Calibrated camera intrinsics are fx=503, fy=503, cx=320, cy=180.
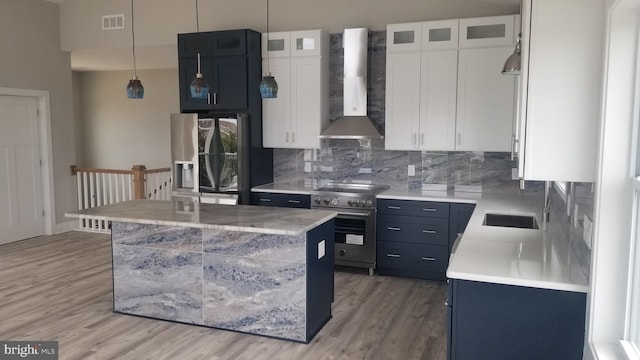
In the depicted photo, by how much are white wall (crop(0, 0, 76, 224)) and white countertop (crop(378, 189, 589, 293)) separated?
606 centimetres

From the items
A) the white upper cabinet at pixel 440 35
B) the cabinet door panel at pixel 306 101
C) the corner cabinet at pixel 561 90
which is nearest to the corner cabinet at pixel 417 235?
the cabinet door panel at pixel 306 101

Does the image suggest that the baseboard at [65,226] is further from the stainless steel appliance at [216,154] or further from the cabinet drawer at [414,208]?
the cabinet drawer at [414,208]

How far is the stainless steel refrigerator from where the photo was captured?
5.68 metres

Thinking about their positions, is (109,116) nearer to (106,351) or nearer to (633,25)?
(106,351)

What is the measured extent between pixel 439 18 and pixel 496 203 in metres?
2.13

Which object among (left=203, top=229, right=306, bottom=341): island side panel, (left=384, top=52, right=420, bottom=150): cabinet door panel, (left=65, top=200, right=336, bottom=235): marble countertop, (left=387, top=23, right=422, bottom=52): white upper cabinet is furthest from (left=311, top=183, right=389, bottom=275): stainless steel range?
(left=203, top=229, right=306, bottom=341): island side panel

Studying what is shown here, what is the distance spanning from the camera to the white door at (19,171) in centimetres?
664

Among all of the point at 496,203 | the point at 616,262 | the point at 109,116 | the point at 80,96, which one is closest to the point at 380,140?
the point at 496,203

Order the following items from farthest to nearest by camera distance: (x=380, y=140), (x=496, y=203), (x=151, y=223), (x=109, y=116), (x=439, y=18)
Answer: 1. (x=109, y=116)
2. (x=380, y=140)
3. (x=439, y=18)
4. (x=496, y=203)
5. (x=151, y=223)

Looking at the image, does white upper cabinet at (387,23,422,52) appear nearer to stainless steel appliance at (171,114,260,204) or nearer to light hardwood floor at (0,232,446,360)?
stainless steel appliance at (171,114,260,204)

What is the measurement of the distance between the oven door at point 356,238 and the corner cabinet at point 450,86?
0.88 meters

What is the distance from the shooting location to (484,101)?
5039 millimetres

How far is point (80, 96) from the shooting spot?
10812 millimetres

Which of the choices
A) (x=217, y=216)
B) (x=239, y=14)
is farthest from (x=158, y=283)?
(x=239, y=14)
